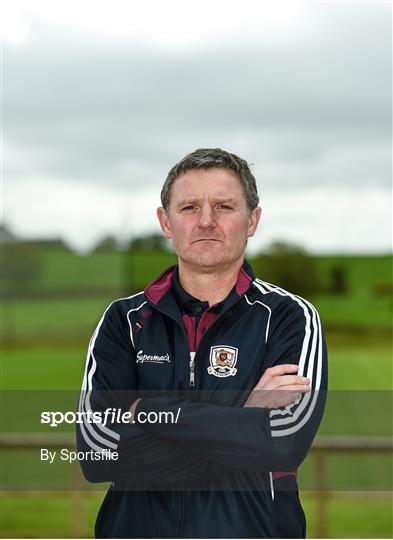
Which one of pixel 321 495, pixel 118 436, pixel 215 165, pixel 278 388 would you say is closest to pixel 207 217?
pixel 215 165

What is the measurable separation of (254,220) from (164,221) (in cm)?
32

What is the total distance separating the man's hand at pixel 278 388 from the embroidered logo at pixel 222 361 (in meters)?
0.11

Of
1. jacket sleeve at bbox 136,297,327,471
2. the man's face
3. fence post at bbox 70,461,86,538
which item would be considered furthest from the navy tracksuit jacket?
fence post at bbox 70,461,86,538

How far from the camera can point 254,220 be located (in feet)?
7.49

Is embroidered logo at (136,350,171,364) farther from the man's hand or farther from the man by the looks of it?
the man's hand

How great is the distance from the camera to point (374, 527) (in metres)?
11.5

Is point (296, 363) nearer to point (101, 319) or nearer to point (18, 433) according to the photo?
point (101, 319)

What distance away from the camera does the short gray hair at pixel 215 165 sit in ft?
7.19

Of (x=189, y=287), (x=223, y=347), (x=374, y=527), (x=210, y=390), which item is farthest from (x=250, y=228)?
(x=374, y=527)

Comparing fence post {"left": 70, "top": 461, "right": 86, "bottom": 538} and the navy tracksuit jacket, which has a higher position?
the navy tracksuit jacket

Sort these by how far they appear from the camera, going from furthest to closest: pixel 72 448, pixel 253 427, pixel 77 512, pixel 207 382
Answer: pixel 77 512, pixel 72 448, pixel 207 382, pixel 253 427

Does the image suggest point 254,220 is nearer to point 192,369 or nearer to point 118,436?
point 192,369

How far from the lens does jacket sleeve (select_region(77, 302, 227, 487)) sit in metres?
1.95

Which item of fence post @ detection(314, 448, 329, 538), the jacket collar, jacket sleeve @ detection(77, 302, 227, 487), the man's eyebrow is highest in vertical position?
the man's eyebrow
